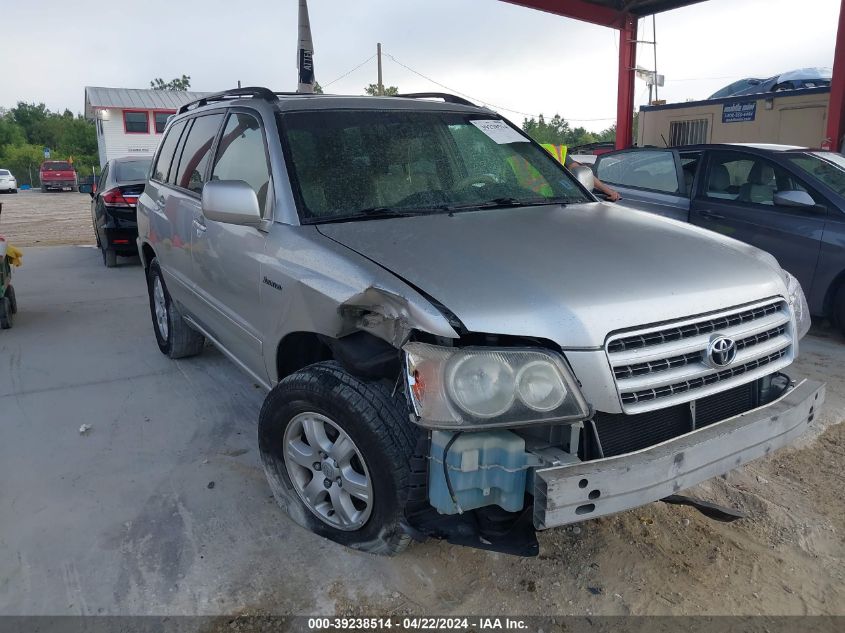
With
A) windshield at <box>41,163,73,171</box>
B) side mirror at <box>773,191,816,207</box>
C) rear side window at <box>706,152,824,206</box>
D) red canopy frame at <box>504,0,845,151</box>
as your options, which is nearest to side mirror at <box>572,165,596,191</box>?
side mirror at <box>773,191,816,207</box>

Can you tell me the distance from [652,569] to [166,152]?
420 centimetres

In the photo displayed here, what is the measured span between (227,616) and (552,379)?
1.43 m

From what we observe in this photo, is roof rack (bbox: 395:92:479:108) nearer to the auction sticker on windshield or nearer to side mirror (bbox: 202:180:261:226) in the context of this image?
the auction sticker on windshield

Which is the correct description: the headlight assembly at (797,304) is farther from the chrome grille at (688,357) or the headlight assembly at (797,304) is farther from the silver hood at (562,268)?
the chrome grille at (688,357)

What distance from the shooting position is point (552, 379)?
6.54 ft

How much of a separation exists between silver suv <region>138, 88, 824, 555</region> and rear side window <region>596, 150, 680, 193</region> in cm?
364

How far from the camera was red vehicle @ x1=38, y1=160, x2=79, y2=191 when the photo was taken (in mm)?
36562

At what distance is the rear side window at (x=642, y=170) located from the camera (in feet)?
22.1

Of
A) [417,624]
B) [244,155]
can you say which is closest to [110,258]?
[244,155]

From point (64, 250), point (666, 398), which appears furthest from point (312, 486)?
point (64, 250)

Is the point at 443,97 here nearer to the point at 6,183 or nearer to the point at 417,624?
the point at 417,624

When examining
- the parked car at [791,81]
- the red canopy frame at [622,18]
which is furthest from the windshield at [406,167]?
the parked car at [791,81]

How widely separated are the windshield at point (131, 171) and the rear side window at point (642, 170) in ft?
20.9

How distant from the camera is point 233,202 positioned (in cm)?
284
